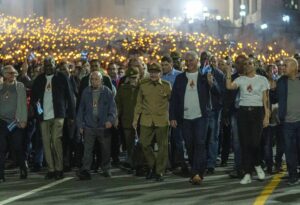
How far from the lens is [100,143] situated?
40.2 feet

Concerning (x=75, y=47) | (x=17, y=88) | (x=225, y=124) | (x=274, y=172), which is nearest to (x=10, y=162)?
(x=17, y=88)

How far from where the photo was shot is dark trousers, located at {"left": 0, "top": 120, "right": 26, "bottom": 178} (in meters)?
11.9

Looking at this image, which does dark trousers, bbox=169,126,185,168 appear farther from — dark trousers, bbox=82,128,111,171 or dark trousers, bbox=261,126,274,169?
dark trousers, bbox=261,126,274,169

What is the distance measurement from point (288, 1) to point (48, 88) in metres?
62.1

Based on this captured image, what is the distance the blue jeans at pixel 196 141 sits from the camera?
36.8ft

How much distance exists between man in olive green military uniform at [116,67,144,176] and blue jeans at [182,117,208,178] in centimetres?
148

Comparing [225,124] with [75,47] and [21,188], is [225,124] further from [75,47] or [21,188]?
[75,47]

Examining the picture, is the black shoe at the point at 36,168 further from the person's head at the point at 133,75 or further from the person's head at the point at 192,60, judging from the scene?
the person's head at the point at 192,60

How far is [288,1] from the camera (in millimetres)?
71875

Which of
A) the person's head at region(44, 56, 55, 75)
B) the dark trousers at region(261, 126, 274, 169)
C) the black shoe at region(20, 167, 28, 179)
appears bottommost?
the black shoe at region(20, 167, 28, 179)

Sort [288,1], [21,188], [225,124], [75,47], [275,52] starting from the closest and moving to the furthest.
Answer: [21,188]
[225,124]
[75,47]
[275,52]
[288,1]

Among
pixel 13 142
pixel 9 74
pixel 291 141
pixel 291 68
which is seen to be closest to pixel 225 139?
pixel 291 141

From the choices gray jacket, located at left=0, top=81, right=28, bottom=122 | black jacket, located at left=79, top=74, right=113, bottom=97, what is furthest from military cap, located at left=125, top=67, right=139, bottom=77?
gray jacket, located at left=0, top=81, right=28, bottom=122

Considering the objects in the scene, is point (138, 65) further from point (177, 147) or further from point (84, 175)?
point (84, 175)
